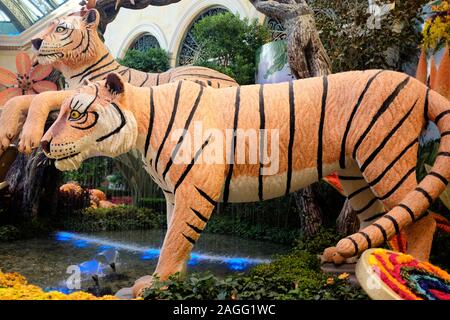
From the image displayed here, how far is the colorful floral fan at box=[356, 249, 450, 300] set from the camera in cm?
204

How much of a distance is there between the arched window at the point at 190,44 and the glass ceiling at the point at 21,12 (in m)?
2.82

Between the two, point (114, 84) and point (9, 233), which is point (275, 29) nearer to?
point (9, 233)

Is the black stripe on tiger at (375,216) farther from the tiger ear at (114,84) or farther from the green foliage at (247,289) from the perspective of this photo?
the tiger ear at (114,84)

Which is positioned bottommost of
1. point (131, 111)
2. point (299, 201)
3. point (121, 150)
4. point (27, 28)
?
point (299, 201)

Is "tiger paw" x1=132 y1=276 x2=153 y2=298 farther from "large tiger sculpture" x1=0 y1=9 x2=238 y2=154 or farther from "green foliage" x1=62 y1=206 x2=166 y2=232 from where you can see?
"green foliage" x1=62 y1=206 x2=166 y2=232

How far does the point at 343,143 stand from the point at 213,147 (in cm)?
80

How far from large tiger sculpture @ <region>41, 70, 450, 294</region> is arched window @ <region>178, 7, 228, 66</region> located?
5.09 metres

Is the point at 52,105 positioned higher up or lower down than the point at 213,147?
higher up

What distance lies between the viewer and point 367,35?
16.4 feet

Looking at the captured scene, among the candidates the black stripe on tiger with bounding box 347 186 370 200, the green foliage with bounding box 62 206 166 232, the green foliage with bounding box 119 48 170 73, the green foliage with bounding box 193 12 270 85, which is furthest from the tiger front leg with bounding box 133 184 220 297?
the green foliage with bounding box 119 48 170 73

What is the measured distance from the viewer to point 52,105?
10.4 ft

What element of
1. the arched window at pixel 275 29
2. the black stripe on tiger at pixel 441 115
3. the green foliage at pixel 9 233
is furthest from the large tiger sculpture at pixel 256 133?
the arched window at pixel 275 29
